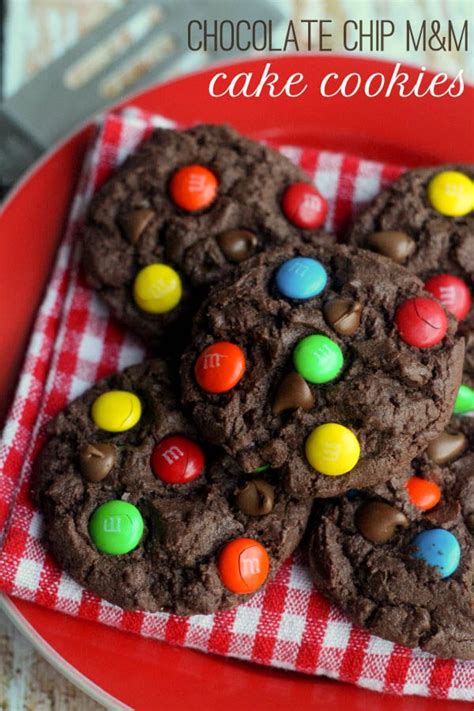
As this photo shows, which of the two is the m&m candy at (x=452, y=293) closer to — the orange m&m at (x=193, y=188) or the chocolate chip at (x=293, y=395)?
the chocolate chip at (x=293, y=395)

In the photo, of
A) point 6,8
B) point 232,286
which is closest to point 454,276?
point 232,286

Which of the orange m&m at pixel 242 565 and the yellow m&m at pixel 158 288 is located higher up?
the yellow m&m at pixel 158 288

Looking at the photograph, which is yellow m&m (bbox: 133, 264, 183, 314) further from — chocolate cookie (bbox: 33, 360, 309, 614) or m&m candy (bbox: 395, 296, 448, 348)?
m&m candy (bbox: 395, 296, 448, 348)

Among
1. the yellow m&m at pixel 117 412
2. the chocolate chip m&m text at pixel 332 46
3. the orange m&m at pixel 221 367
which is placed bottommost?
the yellow m&m at pixel 117 412

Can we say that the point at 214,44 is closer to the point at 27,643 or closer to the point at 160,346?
the point at 160,346

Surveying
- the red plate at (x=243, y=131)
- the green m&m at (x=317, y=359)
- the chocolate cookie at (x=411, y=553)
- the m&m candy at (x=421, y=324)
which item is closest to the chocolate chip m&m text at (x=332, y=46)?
the red plate at (x=243, y=131)

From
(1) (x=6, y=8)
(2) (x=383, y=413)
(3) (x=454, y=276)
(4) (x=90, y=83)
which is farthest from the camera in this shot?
(1) (x=6, y=8)
